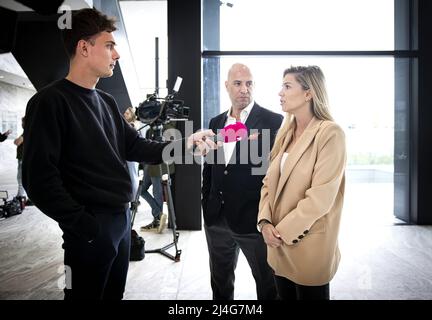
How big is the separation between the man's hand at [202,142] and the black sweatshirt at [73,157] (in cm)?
30

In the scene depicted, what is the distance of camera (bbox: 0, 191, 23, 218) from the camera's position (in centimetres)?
217

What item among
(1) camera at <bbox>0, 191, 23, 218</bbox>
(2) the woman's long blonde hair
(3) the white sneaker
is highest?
(2) the woman's long blonde hair

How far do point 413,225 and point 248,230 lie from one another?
3207 mm

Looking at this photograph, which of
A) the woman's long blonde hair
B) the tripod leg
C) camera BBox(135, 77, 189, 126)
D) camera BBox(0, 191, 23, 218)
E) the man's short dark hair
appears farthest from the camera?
the tripod leg

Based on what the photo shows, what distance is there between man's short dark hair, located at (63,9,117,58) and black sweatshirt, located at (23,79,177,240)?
142 millimetres

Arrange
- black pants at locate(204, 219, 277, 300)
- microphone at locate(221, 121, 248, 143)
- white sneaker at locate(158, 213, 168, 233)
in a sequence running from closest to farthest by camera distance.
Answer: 1. microphone at locate(221, 121, 248, 143)
2. black pants at locate(204, 219, 277, 300)
3. white sneaker at locate(158, 213, 168, 233)

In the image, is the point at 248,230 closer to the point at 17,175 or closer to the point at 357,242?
the point at 17,175

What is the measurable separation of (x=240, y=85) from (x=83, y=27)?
0.77 metres

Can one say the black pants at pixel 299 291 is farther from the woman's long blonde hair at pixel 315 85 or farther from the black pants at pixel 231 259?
the woman's long blonde hair at pixel 315 85

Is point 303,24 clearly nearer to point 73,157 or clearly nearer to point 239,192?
point 239,192

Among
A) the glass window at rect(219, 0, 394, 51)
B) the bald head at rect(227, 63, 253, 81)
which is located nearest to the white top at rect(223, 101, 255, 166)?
the bald head at rect(227, 63, 253, 81)

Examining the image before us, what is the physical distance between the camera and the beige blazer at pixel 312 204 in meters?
1.06

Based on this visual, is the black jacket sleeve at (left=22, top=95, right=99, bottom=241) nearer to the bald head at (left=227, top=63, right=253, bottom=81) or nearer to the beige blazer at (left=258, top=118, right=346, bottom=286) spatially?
the beige blazer at (left=258, top=118, right=346, bottom=286)

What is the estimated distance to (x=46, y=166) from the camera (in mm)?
905
